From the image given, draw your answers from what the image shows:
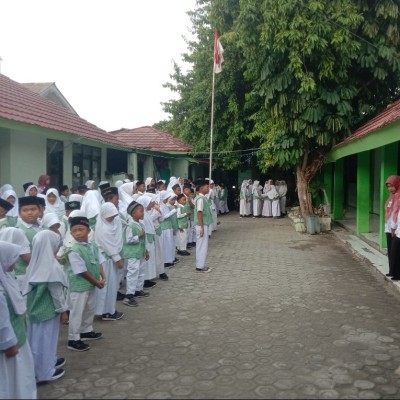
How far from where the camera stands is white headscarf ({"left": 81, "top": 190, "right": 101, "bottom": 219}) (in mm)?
6843

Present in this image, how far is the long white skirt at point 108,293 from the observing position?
18.4ft

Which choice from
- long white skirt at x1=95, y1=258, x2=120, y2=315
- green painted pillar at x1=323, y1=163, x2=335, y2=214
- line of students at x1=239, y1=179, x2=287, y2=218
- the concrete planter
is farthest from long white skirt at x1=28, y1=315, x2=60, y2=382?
line of students at x1=239, y1=179, x2=287, y2=218

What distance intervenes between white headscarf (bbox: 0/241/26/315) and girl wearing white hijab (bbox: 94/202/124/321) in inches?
87.5

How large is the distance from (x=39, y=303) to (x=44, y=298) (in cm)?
6

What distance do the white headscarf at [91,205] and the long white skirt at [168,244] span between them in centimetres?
219

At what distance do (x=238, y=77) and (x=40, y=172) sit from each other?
10372 millimetres

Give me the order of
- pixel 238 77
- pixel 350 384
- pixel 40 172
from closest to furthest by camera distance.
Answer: pixel 350 384 < pixel 40 172 < pixel 238 77

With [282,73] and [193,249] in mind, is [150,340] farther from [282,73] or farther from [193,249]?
[282,73]

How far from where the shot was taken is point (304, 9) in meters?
11.7

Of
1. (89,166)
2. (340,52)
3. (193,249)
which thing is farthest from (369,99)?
(89,166)

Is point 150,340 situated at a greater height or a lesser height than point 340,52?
lesser

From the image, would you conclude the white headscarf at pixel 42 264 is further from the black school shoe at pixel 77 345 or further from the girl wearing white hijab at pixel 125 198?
the girl wearing white hijab at pixel 125 198

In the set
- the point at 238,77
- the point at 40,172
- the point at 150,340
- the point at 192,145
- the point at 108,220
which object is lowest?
the point at 150,340

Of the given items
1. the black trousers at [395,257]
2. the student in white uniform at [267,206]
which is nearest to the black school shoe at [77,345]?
the black trousers at [395,257]
